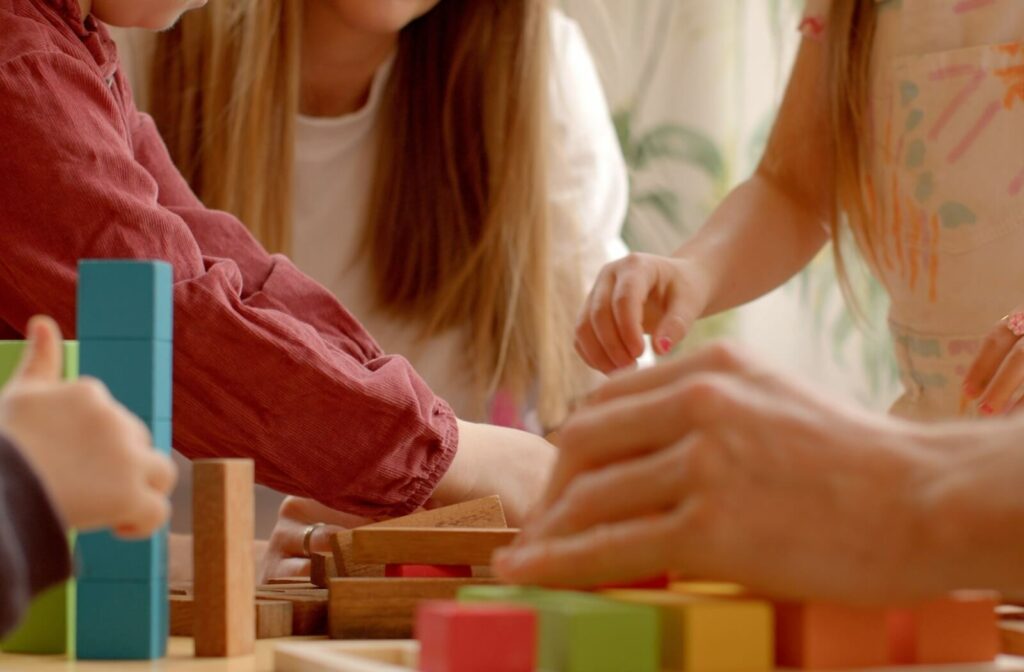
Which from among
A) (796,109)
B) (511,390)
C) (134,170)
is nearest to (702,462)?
(134,170)

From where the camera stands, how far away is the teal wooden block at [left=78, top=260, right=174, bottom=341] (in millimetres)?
583

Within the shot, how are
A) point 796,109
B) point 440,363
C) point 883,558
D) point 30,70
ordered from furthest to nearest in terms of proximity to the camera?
point 440,363 → point 796,109 → point 30,70 → point 883,558

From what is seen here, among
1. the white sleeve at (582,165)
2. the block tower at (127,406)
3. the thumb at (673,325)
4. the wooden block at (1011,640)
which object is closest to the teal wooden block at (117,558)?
the block tower at (127,406)

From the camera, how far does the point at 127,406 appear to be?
0.58 meters

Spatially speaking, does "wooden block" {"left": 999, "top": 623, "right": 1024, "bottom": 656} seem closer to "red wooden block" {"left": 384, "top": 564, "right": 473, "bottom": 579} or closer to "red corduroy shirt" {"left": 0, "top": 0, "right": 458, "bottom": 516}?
"red wooden block" {"left": 384, "top": 564, "right": 473, "bottom": 579}

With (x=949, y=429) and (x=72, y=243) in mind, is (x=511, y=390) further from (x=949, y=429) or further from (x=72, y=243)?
(x=949, y=429)

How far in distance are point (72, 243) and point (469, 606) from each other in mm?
523

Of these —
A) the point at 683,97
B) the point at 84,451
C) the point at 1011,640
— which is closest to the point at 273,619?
the point at 84,451

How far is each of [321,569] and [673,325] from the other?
535 millimetres

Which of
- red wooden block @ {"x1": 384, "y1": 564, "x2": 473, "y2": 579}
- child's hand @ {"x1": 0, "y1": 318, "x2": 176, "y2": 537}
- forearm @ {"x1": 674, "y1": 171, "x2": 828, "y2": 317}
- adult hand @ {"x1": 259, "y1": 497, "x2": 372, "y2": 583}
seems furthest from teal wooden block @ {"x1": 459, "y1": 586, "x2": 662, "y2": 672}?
forearm @ {"x1": 674, "y1": 171, "x2": 828, "y2": 317}

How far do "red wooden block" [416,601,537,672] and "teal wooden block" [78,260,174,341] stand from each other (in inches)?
8.6

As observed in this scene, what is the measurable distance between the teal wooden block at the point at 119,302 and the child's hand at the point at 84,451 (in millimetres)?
124

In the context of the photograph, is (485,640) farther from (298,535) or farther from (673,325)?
(673,325)

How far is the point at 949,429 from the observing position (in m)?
0.46
